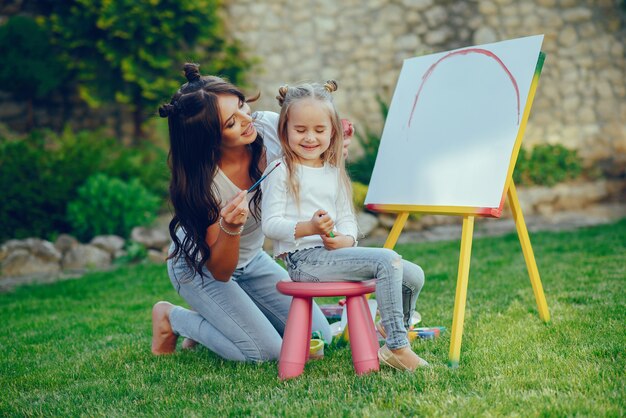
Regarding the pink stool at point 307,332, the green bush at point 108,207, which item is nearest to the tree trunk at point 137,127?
the green bush at point 108,207

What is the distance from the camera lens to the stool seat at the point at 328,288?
2.63m

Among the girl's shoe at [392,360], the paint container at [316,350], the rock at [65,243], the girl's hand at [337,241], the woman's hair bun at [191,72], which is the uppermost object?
the woman's hair bun at [191,72]

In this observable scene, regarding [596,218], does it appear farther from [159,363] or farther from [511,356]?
[159,363]

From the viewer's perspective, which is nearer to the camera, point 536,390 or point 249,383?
point 536,390

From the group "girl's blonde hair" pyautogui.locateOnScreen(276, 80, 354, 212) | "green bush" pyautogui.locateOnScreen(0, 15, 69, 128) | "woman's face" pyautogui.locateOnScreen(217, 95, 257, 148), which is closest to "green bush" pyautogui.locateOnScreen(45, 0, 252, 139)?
"green bush" pyautogui.locateOnScreen(0, 15, 69, 128)

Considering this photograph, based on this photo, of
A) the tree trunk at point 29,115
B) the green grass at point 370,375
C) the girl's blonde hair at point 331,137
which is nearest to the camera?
the green grass at point 370,375

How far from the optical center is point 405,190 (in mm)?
3232

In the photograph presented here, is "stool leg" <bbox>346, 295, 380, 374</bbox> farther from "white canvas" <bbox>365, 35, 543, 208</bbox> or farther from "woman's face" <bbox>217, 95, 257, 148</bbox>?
"woman's face" <bbox>217, 95, 257, 148</bbox>

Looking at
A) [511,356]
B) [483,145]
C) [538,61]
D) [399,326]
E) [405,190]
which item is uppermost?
[538,61]

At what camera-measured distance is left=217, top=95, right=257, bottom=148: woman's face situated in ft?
9.37

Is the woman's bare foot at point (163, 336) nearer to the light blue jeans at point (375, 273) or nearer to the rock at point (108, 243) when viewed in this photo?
the light blue jeans at point (375, 273)

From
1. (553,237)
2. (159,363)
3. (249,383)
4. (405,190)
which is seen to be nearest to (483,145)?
(405,190)

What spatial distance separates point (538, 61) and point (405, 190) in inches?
32.0

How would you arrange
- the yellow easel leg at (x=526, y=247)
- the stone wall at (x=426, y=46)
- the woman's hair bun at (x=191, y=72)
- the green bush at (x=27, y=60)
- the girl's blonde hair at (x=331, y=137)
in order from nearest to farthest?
1. the girl's blonde hair at (x=331, y=137)
2. the woman's hair bun at (x=191, y=72)
3. the yellow easel leg at (x=526, y=247)
4. the green bush at (x=27, y=60)
5. the stone wall at (x=426, y=46)
